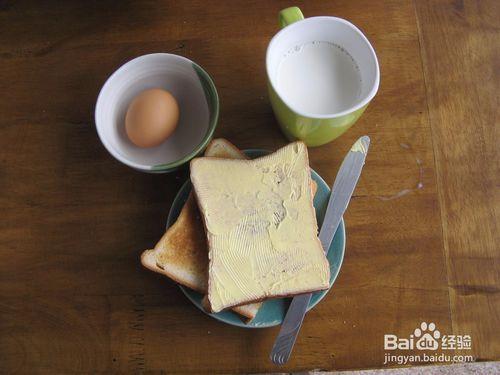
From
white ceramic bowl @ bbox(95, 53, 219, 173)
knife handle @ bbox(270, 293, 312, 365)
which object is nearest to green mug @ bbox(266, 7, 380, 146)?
white ceramic bowl @ bbox(95, 53, 219, 173)

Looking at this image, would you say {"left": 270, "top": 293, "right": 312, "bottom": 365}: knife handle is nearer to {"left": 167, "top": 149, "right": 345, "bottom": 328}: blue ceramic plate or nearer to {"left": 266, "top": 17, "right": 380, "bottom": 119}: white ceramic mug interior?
{"left": 167, "top": 149, "right": 345, "bottom": 328}: blue ceramic plate

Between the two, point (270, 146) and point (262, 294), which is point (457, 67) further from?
point (262, 294)

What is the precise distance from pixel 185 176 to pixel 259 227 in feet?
0.51

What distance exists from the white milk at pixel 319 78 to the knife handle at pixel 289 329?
0.25m

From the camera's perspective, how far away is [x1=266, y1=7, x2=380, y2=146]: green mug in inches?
22.1

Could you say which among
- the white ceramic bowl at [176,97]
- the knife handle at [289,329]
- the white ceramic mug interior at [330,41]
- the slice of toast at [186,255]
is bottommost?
the knife handle at [289,329]

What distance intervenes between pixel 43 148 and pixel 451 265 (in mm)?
641

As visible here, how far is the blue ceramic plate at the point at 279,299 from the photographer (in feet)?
1.91

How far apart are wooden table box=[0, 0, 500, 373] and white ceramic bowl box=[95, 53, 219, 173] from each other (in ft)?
0.13

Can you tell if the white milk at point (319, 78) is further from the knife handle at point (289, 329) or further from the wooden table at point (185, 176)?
the knife handle at point (289, 329)

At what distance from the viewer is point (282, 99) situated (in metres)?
0.53

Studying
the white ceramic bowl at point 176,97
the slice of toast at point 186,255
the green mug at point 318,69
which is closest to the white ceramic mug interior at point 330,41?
the green mug at point 318,69

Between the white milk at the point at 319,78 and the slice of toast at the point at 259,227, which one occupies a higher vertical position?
the white milk at the point at 319,78

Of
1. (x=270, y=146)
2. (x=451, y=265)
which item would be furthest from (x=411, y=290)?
(x=270, y=146)
